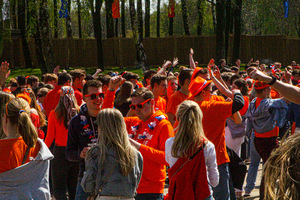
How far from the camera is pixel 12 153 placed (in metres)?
4.36

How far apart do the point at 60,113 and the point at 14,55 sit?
32661 mm

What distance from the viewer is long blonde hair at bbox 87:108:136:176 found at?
4.14 metres

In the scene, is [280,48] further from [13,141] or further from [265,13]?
[13,141]

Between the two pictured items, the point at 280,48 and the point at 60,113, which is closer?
the point at 60,113

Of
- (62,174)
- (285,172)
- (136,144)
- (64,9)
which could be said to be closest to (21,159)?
(136,144)

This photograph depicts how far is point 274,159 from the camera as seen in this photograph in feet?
6.01

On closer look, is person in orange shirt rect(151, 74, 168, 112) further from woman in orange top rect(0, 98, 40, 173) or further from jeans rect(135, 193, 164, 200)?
woman in orange top rect(0, 98, 40, 173)

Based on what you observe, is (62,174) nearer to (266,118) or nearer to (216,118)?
(216,118)

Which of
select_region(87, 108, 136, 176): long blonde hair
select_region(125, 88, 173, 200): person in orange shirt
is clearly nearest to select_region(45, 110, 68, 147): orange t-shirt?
select_region(125, 88, 173, 200): person in orange shirt

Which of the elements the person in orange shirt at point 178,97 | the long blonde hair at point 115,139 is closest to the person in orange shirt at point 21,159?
the long blonde hair at point 115,139

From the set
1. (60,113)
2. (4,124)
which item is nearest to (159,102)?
(60,113)

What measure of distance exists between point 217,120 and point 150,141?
1.00 meters

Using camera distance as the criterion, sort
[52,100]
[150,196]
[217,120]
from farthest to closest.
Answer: [52,100] < [217,120] < [150,196]

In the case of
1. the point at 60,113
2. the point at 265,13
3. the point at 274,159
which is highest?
the point at 265,13
